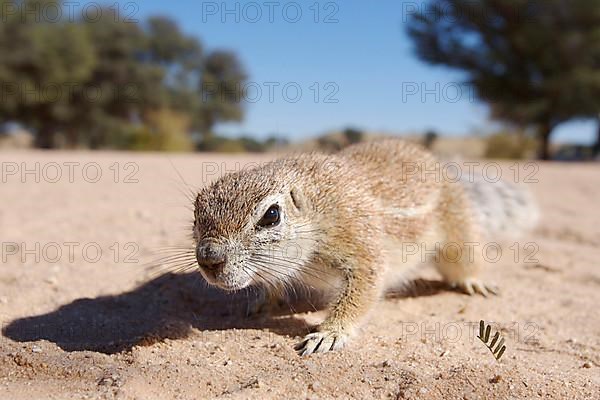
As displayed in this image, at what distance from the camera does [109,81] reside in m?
36.4

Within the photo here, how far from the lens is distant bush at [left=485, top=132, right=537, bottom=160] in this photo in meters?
23.4

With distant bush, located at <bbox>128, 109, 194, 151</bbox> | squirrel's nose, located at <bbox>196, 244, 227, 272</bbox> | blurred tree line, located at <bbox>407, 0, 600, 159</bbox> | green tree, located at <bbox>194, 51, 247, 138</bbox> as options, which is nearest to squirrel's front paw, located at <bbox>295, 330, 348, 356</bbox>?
squirrel's nose, located at <bbox>196, 244, 227, 272</bbox>

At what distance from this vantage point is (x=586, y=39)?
25812 millimetres

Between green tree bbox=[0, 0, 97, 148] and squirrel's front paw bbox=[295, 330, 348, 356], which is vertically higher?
green tree bbox=[0, 0, 97, 148]

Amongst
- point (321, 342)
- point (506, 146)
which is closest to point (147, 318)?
point (321, 342)

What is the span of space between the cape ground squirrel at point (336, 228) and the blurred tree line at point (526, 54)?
75.9ft

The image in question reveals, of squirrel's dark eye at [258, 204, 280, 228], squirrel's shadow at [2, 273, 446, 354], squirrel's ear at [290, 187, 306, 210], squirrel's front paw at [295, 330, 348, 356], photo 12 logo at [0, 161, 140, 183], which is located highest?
squirrel's ear at [290, 187, 306, 210]

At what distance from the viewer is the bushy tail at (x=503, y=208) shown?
6.02 metres

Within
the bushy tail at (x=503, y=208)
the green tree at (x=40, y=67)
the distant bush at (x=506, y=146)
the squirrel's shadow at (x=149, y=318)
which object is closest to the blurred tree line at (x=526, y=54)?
the distant bush at (x=506, y=146)

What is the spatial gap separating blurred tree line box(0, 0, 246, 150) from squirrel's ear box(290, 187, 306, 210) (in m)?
20.1

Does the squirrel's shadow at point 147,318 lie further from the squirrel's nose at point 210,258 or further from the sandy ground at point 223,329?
the squirrel's nose at point 210,258

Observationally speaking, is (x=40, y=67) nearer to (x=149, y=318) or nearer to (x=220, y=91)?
(x=220, y=91)

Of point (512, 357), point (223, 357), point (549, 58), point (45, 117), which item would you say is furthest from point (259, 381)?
point (45, 117)

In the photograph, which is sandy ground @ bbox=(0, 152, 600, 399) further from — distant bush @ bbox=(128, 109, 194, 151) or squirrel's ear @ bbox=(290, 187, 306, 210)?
distant bush @ bbox=(128, 109, 194, 151)
